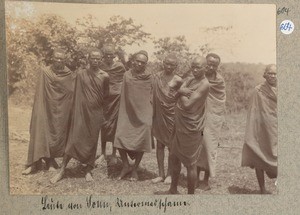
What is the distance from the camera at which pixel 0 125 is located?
5.04 ft

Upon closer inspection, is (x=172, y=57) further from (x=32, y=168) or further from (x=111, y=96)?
(x=32, y=168)

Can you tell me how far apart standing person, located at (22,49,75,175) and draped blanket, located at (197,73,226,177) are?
42 cm

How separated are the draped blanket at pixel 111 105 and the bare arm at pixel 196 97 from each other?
199 mm

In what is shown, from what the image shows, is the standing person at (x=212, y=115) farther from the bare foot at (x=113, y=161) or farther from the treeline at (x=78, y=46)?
the bare foot at (x=113, y=161)

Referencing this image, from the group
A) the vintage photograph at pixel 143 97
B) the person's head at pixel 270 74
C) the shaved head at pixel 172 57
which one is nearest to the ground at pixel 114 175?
the vintage photograph at pixel 143 97

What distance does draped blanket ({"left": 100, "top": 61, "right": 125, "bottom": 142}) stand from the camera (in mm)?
1536

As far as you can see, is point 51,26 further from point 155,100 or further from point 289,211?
point 289,211

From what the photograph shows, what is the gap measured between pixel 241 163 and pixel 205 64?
1.05 ft

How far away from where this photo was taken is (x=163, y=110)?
60.2 inches

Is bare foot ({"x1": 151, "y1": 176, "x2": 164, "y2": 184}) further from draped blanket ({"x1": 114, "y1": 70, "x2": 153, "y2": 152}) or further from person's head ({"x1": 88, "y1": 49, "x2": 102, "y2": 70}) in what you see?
person's head ({"x1": 88, "y1": 49, "x2": 102, "y2": 70})

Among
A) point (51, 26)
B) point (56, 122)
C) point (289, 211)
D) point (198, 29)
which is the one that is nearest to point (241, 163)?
point (289, 211)

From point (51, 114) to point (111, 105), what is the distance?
19 centimetres
